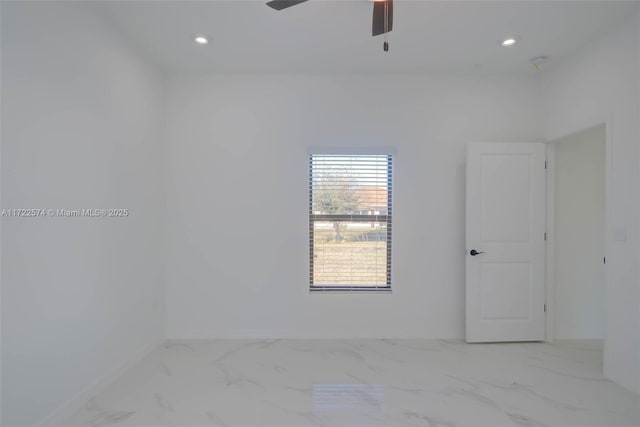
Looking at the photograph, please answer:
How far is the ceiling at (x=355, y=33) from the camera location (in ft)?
7.45

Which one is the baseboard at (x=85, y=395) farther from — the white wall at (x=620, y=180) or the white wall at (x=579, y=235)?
the white wall at (x=579, y=235)

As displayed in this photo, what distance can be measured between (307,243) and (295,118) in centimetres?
138

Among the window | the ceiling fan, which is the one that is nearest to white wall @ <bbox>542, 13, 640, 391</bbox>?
the window

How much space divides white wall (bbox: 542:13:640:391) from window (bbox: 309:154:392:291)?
1854mm

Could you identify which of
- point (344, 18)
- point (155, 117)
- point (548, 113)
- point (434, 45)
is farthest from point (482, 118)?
point (155, 117)

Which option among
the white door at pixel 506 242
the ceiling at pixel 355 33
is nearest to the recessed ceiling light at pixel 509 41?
the ceiling at pixel 355 33

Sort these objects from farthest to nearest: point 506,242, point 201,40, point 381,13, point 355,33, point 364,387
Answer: point 506,242
point 201,40
point 355,33
point 364,387
point 381,13

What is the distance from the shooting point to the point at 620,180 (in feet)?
8.05

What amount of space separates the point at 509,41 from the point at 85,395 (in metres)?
4.39

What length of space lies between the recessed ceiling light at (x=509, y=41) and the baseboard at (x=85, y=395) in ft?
14.2

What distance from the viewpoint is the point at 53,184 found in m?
1.95

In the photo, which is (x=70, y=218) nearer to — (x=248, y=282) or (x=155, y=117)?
(x=155, y=117)

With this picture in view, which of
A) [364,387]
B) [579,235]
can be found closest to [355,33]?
[364,387]

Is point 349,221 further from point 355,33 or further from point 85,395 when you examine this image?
point 85,395
